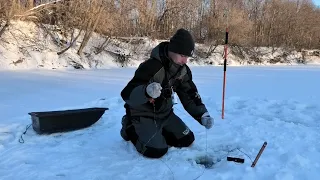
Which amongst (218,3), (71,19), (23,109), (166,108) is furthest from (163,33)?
(166,108)

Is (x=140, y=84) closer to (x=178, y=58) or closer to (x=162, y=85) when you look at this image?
(x=162, y=85)

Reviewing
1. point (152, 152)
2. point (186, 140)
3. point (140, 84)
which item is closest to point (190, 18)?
point (186, 140)

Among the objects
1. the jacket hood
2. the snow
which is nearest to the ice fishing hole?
the snow

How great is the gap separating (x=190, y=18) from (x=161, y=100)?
2481cm

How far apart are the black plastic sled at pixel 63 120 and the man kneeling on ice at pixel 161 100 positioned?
2.50 feet

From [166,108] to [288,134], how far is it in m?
1.48

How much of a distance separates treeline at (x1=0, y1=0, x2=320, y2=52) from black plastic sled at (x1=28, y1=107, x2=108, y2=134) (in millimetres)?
10365

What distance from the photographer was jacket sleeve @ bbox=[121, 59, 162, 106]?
10.1ft

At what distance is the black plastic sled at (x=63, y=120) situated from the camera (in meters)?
3.87

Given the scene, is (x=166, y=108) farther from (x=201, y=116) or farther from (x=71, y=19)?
(x=71, y=19)

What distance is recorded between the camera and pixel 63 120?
13.3ft

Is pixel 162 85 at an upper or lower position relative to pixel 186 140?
upper

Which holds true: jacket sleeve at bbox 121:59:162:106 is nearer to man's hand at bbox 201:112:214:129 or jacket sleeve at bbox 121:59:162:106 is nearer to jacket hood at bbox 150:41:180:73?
jacket hood at bbox 150:41:180:73

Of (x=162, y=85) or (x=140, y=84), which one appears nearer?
(x=140, y=84)
